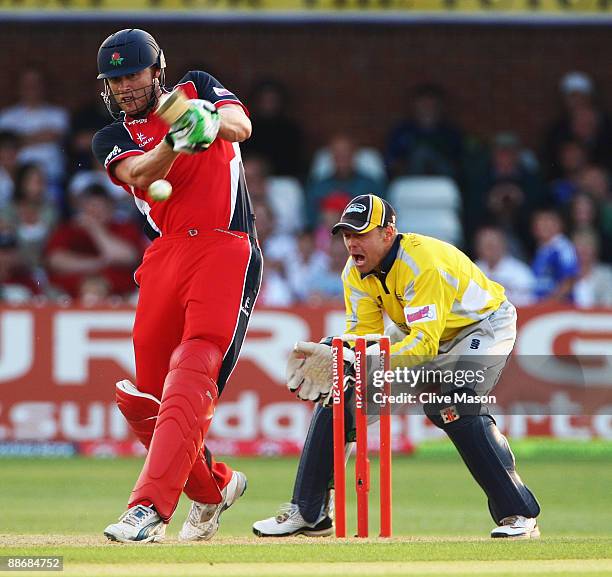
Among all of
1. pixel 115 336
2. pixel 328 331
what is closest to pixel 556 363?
pixel 328 331

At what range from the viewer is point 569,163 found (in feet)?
49.7

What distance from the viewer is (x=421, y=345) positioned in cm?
644

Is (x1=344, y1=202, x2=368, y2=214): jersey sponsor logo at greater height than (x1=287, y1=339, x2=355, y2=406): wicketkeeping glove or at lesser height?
greater

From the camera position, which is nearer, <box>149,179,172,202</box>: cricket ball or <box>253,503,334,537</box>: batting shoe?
<box>149,179,172,202</box>: cricket ball

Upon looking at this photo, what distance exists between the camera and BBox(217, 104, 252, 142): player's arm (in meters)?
6.10

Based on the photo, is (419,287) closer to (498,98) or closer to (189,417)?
(189,417)

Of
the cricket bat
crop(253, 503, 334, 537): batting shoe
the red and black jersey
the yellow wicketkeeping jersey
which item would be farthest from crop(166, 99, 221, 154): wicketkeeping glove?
crop(253, 503, 334, 537): batting shoe

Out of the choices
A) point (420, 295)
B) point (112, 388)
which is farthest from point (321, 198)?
point (420, 295)

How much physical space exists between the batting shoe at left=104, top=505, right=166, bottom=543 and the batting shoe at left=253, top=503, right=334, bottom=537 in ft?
3.41

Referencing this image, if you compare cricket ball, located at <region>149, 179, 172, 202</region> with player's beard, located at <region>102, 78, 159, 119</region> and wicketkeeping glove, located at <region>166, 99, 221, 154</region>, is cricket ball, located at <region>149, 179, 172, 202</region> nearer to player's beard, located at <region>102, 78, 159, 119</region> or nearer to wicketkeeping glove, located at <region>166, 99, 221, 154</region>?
wicketkeeping glove, located at <region>166, 99, 221, 154</region>

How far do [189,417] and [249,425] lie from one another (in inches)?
251

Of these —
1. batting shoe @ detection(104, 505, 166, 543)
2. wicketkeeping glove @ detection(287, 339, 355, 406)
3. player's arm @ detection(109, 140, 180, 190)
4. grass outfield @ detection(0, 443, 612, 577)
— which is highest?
player's arm @ detection(109, 140, 180, 190)

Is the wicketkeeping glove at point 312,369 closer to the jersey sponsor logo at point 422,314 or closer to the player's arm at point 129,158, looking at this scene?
the jersey sponsor logo at point 422,314

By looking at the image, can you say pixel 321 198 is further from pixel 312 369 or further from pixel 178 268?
pixel 178 268
